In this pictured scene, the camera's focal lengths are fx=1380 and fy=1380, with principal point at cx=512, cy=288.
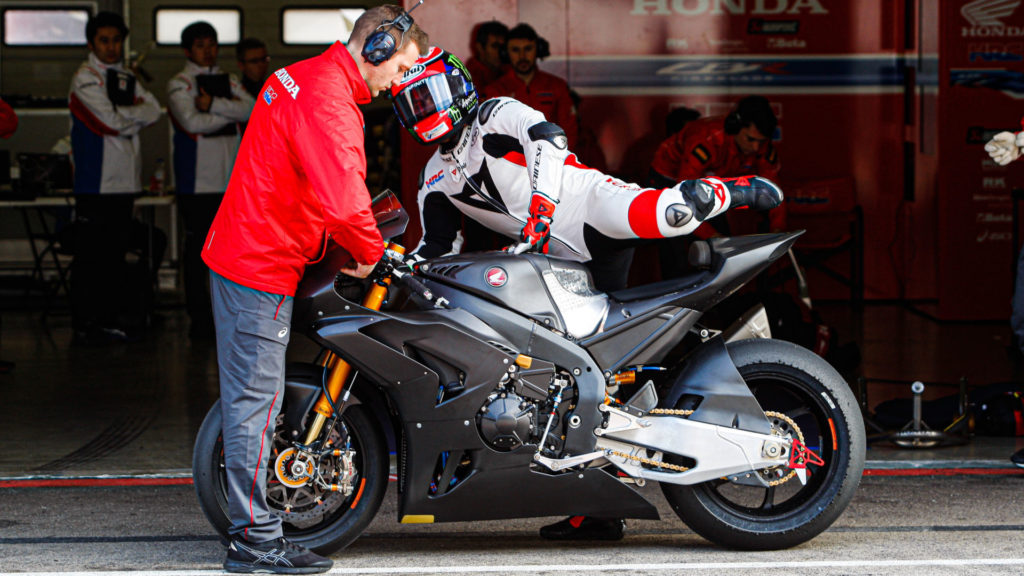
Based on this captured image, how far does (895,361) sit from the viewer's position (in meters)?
9.01

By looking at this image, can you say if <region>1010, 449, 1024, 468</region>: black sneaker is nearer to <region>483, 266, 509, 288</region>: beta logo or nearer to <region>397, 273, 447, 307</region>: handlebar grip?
<region>483, 266, 509, 288</region>: beta logo

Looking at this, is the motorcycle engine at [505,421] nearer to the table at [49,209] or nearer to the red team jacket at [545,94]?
the red team jacket at [545,94]

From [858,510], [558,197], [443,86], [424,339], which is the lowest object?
[858,510]

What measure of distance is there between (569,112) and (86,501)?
5.14 metres

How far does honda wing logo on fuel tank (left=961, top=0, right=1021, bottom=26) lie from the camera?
34.6 feet

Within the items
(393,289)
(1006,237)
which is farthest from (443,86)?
(1006,237)

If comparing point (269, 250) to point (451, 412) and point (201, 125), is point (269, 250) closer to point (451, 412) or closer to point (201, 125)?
point (451, 412)

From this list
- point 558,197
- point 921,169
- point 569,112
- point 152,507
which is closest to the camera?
point 558,197

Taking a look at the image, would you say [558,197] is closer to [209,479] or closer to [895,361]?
[209,479]

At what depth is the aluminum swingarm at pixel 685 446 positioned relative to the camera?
184 inches

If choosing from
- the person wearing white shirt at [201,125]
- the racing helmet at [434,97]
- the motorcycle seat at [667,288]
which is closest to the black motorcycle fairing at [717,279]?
→ the motorcycle seat at [667,288]

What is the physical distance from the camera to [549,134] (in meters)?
5.16

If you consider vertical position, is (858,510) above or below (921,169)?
below

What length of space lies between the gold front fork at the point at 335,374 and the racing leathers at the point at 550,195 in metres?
0.74
